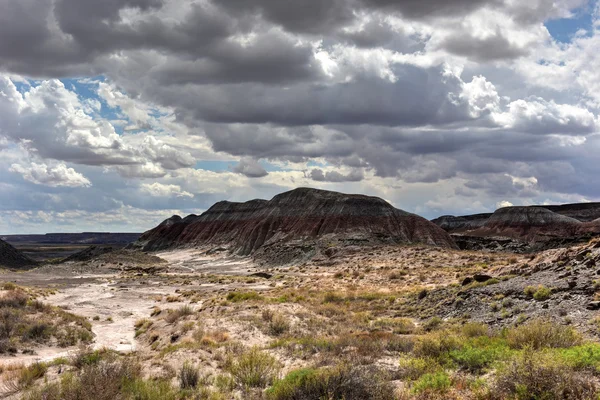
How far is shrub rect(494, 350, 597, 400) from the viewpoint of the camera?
24.0ft

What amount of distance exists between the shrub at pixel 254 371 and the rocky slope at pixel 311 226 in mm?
66081

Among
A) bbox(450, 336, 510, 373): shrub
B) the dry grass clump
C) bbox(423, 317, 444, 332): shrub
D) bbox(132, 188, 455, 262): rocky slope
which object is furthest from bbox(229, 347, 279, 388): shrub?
bbox(132, 188, 455, 262): rocky slope

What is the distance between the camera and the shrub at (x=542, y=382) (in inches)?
288

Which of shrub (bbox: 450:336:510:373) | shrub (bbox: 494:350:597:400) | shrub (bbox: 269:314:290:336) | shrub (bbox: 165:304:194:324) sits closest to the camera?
shrub (bbox: 494:350:597:400)

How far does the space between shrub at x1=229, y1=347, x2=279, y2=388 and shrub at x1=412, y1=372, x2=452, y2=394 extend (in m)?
3.57

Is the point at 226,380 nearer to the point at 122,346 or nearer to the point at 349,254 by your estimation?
the point at 122,346

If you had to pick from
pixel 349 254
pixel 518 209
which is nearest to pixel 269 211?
pixel 349 254

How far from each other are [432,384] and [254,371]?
170 inches

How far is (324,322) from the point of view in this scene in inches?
781

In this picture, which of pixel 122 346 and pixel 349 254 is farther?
pixel 349 254

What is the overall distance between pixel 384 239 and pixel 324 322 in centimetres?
6426

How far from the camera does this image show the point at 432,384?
849 centimetres

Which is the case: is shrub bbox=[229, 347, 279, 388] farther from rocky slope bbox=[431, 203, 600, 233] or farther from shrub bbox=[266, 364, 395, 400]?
rocky slope bbox=[431, 203, 600, 233]

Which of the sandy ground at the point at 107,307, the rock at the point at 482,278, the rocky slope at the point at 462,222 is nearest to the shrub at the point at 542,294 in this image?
the rock at the point at 482,278
